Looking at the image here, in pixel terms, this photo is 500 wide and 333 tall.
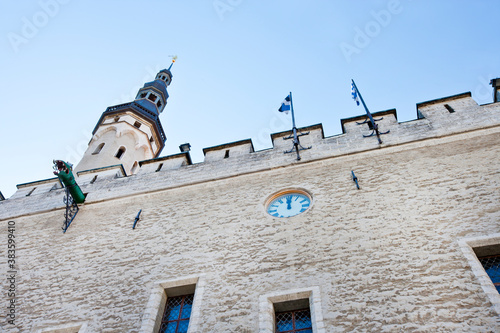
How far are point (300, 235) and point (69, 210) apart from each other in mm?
5485

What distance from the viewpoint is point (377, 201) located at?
764 cm

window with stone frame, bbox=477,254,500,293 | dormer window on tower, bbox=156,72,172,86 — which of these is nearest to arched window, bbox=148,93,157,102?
dormer window on tower, bbox=156,72,172,86

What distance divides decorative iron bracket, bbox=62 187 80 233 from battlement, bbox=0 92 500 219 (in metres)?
0.33

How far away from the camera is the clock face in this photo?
8070 millimetres

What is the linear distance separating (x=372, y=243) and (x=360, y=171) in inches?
91.1

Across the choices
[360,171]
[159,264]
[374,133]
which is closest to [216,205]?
[159,264]

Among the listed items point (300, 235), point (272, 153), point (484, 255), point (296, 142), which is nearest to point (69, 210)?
point (272, 153)

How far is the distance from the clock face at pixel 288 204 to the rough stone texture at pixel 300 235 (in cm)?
17

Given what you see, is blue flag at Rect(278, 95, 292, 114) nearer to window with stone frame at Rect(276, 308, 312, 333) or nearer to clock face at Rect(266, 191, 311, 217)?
clock face at Rect(266, 191, 311, 217)

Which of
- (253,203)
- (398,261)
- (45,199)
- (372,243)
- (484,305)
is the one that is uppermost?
(45,199)

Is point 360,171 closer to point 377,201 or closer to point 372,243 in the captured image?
point 377,201

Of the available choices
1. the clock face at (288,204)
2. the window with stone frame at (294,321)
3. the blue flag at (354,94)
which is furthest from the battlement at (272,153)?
the window with stone frame at (294,321)

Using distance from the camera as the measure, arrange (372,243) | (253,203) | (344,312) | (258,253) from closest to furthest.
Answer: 1. (344,312)
2. (372,243)
3. (258,253)
4. (253,203)

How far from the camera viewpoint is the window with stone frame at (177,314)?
645 cm
